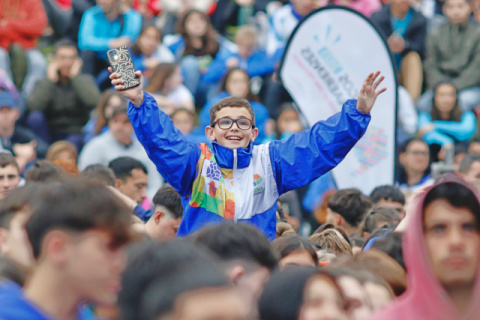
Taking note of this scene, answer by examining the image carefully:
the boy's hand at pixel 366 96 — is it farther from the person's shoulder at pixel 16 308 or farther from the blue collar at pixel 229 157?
the person's shoulder at pixel 16 308

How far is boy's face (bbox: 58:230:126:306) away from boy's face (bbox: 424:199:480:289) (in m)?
1.29

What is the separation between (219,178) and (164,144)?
1.45 feet

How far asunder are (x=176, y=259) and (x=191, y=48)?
11.3 m

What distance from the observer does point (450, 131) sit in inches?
490

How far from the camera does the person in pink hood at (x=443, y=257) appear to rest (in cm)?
350

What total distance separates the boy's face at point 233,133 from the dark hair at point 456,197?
2.70 meters

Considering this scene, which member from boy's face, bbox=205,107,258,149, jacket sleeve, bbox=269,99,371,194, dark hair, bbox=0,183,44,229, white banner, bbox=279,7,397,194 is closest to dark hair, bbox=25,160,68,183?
boy's face, bbox=205,107,258,149

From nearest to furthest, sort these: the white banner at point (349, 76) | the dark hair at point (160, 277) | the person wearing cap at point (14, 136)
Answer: the dark hair at point (160, 277) → the white banner at point (349, 76) → the person wearing cap at point (14, 136)

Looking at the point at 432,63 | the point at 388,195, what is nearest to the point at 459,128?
the point at 432,63

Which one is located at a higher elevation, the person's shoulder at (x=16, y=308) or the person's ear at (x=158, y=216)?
the person's shoulder at (x=16, y=308)

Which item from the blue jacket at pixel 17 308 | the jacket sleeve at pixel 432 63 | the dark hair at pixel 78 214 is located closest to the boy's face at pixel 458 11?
the jacket sleeve at pixel 432 63

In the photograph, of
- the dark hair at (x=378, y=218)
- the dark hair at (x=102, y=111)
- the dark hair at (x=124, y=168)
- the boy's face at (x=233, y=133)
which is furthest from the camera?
the dark hair at (x=102, y=111)

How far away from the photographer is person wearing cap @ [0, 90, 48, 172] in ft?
34.4

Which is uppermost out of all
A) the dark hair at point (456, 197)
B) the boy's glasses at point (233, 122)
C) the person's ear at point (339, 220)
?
the dark hair at point (456, 197)
